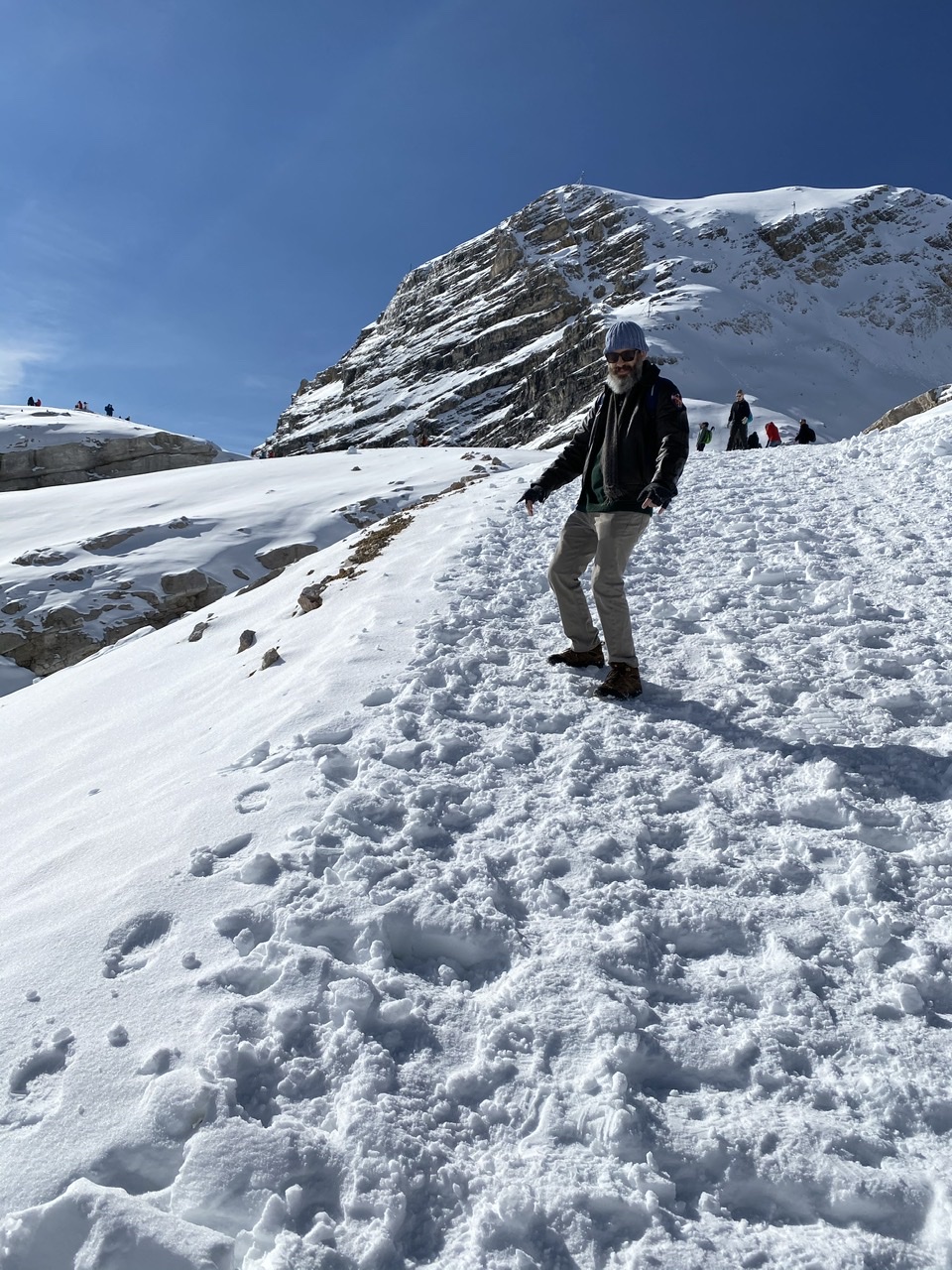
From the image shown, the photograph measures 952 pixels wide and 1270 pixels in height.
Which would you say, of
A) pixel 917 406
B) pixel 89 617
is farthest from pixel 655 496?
pixel 917 406

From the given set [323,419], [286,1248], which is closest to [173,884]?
[286,1248]

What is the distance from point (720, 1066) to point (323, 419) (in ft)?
424

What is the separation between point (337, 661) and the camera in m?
5.93

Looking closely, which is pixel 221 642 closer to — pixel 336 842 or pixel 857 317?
pixel 336 842

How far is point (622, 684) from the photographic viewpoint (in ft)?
17.2

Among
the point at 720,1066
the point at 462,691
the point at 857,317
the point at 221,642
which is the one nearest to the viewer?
the point at 720,1066

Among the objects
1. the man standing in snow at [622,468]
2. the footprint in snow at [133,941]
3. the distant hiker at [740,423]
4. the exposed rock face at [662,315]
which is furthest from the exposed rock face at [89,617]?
the exposed rock face at [662,315]

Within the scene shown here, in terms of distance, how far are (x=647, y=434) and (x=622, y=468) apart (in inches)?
10.8

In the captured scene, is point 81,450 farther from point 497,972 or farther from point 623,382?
point 497,972

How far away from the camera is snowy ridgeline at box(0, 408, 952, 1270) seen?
2004 mm

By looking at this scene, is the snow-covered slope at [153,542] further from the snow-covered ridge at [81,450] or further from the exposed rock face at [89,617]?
the snow-covered ridge at [81,450]

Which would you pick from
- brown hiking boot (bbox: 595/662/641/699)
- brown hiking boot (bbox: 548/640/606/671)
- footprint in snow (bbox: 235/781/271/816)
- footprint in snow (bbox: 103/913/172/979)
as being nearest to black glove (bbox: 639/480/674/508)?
brown hiking boot (bbox: 595/662/641/699)

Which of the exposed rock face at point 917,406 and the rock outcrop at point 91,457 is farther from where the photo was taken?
the rock outcrop at point 91,457

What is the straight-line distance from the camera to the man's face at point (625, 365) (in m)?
4.99
